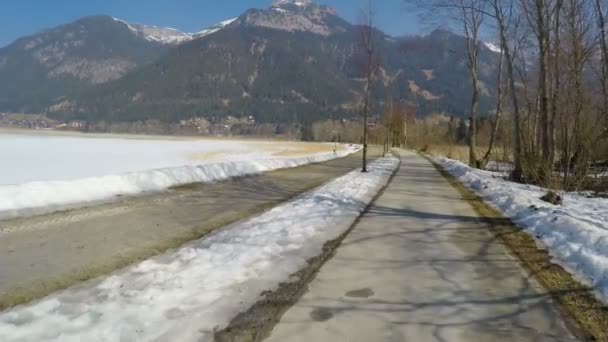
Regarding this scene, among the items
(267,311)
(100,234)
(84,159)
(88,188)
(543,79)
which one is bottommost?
(84,159)

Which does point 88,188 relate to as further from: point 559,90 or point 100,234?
point 559,90

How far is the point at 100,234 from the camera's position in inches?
291

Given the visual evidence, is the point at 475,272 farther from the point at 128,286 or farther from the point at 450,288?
the point at 128,286

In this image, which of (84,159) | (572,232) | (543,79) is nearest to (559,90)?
(543,79)

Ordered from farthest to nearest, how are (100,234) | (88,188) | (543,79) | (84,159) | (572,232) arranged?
(84,159)
(543,79)
(88,188)
(100,234)
(572,232)

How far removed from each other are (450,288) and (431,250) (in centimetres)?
176

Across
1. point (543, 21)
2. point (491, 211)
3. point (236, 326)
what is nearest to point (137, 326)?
point (236, 326)

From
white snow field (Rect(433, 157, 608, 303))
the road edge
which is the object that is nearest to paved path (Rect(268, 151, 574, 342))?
the road edge

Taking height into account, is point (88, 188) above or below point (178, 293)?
above

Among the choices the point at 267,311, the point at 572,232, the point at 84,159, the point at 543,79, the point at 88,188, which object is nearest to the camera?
the point at 267,311

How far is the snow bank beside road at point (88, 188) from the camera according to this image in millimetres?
9375

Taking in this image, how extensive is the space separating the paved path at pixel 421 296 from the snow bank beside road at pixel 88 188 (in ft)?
23.1

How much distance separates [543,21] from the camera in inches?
624

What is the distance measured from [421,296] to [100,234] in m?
5.55
